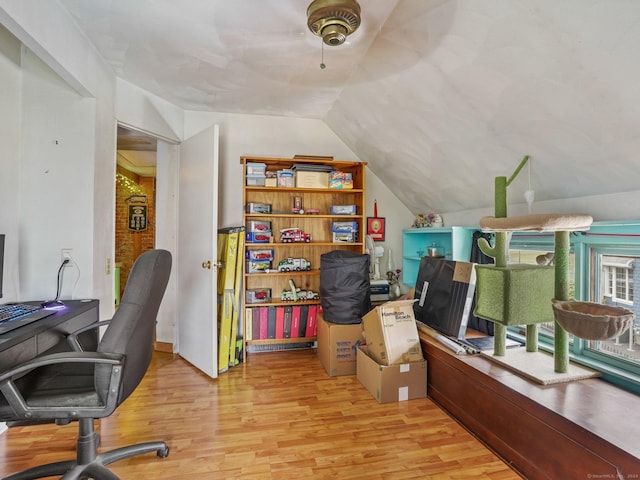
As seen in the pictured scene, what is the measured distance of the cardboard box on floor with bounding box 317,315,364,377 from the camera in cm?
256

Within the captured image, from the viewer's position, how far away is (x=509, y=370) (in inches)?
69.4

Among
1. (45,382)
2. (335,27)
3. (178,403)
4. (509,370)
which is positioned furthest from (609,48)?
(178,403)

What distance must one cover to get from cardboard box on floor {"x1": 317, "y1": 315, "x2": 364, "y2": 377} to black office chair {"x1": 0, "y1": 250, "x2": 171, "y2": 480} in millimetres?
1434

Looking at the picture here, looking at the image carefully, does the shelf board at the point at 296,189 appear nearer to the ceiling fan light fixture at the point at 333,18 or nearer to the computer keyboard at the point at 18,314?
the ceiling fan light fixture at the point at 333,18

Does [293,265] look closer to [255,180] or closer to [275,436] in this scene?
[255,180]

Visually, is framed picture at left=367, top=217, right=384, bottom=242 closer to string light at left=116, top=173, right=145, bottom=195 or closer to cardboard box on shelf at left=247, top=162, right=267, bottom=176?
cardboard box on shelf at left=247, top=162, right=267, bottom=176

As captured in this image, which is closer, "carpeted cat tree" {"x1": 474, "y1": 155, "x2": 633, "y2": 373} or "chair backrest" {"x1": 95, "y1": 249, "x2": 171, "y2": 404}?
"chair backrest" {"x1": 95, "y1": 249, "x2": 171, "y2": 404}

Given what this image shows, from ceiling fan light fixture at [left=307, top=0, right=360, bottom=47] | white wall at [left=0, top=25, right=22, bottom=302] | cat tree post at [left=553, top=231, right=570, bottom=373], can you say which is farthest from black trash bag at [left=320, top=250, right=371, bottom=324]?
white wall at [left=0, top=25, right=22, bottom=302]

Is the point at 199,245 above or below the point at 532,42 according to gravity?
below

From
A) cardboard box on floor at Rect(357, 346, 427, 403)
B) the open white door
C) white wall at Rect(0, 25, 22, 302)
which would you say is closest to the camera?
white wall at Rect(0, 25, 22, 302)

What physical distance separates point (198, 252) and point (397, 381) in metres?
1.86

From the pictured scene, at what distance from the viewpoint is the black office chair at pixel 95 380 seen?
1.21 metres

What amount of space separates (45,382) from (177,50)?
6.47ft

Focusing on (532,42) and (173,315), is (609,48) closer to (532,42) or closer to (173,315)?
(532,42)
